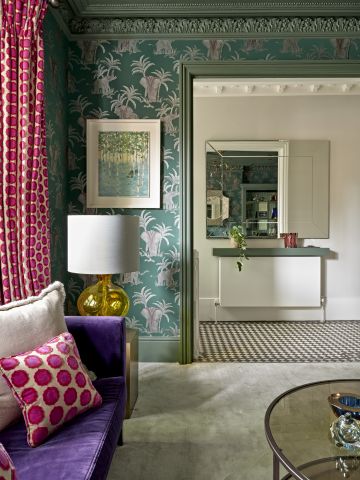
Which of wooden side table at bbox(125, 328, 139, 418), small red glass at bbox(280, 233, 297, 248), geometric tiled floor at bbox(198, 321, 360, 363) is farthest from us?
small red glass at bbox(280, 233, 297, 248)

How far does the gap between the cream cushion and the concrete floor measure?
64cm

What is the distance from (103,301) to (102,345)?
53 centimetres

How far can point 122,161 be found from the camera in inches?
128

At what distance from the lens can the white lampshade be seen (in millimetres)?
2176

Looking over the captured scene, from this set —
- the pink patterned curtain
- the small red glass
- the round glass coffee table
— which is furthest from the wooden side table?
the small red glass

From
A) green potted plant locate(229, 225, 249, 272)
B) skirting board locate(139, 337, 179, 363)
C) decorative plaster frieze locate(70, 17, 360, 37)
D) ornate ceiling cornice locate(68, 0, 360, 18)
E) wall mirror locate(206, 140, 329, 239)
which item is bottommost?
skirting board locate(139, 337, 179, 363)

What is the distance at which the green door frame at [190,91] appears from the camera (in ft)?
10.4

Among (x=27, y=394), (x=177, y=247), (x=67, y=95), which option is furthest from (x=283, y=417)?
(x=67, y=95)

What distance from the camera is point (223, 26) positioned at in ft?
10.4

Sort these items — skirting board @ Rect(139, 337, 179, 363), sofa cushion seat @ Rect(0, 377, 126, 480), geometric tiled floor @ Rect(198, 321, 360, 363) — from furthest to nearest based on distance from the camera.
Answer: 1. geometric tiled floor @ Rect(198, 321, 360, 363)
2. skirting board @ Rect(139, 337, 179, 363)
3. sofa cushion seat @ Rect(0, 377, 126, 480)

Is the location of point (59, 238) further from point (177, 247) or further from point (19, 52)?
point (19, 52)

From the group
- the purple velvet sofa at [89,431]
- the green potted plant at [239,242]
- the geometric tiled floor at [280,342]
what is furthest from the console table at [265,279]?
the purple velvet sofa at [89,431]

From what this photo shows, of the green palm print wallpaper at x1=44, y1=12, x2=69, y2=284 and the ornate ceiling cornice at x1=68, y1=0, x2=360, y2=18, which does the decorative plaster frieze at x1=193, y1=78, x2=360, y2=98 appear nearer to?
the ornate ceiling cornice at x1=68, y1=0, x2=360, y2=18

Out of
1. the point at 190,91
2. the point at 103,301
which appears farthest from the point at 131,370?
the point at 190,91
